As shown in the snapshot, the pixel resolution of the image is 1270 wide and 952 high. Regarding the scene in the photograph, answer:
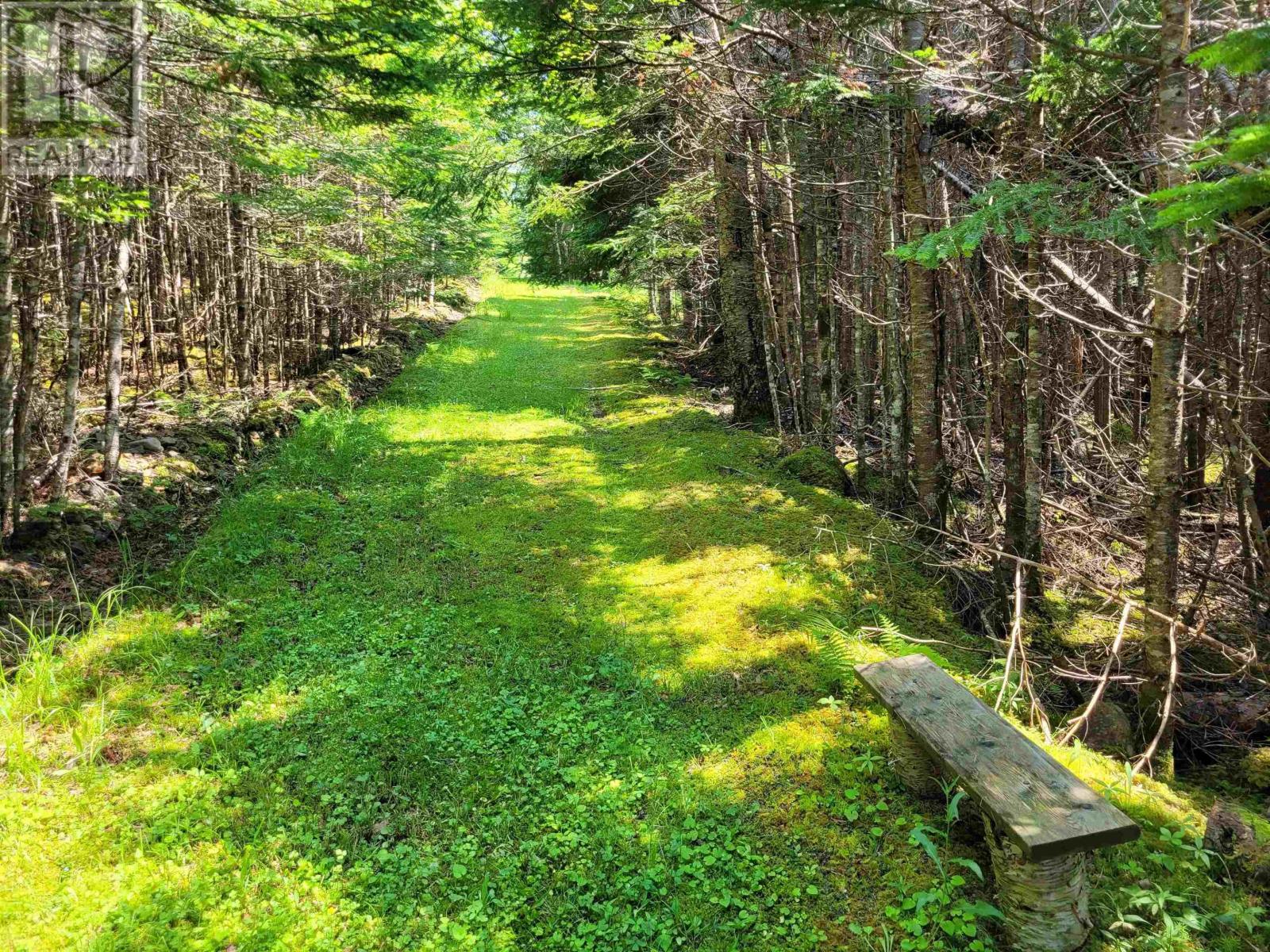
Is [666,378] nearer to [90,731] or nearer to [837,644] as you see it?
[837,644]

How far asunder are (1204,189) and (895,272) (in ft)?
16.3

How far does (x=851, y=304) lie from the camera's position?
7090 mm

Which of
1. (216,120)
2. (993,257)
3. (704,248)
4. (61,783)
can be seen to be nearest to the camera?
(61,783)

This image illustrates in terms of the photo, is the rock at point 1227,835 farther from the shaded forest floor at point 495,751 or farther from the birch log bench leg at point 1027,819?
the birch log bench leg at point 1027,819

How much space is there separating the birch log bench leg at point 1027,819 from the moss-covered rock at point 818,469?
448cm

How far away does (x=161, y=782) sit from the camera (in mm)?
3586

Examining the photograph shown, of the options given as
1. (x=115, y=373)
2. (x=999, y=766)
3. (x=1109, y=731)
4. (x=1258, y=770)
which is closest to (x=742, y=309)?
(x=1109, y=731)

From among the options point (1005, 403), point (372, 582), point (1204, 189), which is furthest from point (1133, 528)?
point (372, 582)

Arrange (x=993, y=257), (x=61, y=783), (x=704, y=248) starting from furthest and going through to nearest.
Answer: (x=704, y=248)
(x=993, y=257)
(x=61, y=783)

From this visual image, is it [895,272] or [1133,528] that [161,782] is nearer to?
[895,272]

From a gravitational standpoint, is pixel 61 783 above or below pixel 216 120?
below

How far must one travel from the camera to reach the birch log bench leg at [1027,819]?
8.22 ft

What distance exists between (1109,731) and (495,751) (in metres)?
3.56

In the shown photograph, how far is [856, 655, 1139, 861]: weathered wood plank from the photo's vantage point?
2.50m
